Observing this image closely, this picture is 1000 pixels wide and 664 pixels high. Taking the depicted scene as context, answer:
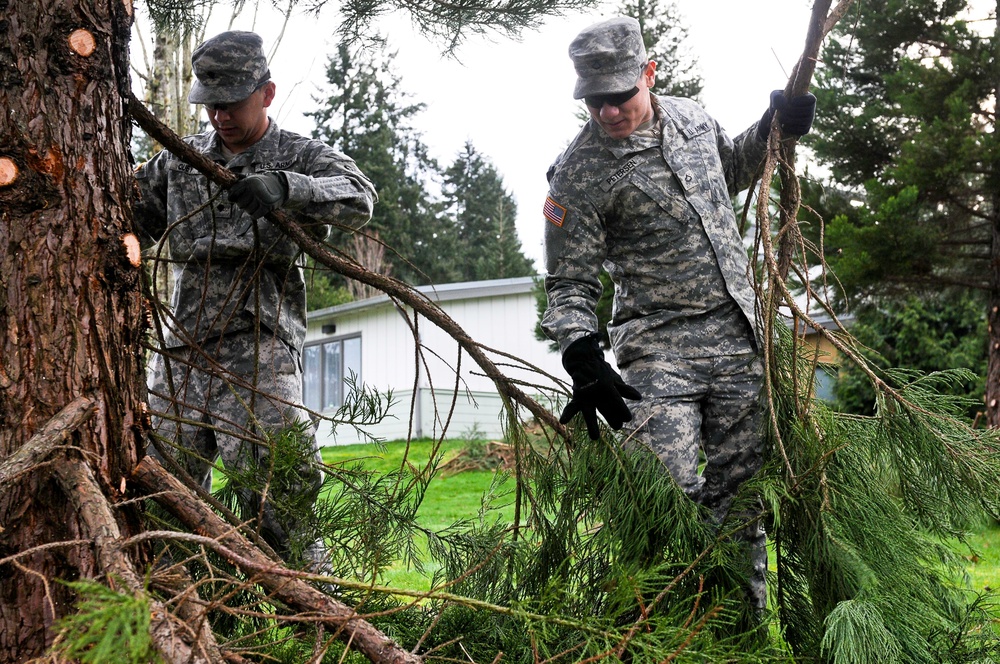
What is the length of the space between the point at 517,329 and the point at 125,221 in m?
13.2

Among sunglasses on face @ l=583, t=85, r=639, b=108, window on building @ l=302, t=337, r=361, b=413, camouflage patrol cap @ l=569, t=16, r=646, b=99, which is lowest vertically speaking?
window on building @ l=302, t=337, r=361, b=413

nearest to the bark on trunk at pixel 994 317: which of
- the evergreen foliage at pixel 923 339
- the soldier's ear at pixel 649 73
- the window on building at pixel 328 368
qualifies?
the evergreen foliage at pixel 923 339

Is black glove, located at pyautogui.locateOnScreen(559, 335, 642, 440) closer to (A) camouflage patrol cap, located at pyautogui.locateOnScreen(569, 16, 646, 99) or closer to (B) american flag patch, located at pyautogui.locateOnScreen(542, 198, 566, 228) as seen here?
(B) american flag patch, located at pyautogui.locateOnScreen(542, 198, 566, 228)

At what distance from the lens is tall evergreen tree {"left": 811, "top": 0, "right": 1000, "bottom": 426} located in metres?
7.64

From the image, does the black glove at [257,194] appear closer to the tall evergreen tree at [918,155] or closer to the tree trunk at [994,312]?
the tall evergreen tree at [918,155]

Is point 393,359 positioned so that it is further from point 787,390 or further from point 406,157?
point 406,157

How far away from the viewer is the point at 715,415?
123 inches

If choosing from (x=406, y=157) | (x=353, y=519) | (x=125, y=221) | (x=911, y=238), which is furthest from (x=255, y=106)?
(x=406, y=157)

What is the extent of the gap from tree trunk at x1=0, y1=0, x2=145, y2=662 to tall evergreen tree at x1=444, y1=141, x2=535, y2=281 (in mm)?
28536

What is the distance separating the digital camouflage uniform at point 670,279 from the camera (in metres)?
3.09

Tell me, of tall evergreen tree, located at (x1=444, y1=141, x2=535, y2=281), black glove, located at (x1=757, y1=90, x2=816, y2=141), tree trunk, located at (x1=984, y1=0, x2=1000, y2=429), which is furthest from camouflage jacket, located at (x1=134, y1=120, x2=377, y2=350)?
tall evergreen tree, located at (x1=444, y1=141, x2=535, y2=281)

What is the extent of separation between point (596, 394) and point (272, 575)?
1246mm

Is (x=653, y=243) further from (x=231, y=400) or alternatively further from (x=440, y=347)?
(x=440, y=347)

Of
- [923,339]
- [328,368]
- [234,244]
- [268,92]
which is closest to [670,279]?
[234,244]
